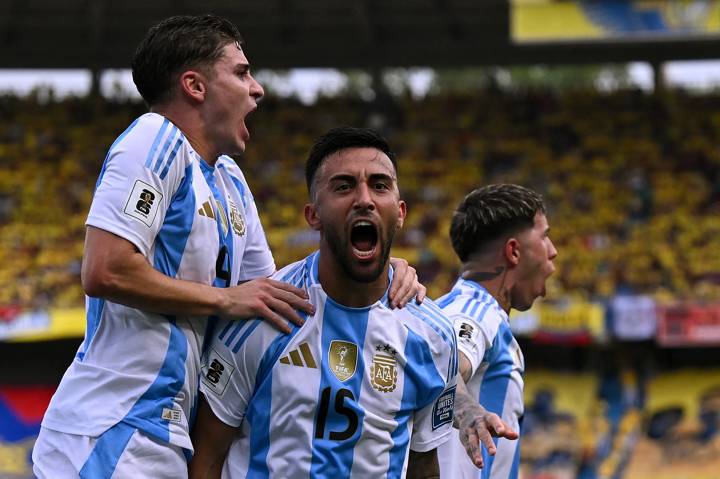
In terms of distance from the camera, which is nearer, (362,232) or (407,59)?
(362,232)

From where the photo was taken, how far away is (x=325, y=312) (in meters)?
3.44

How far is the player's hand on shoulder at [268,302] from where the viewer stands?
3299mm

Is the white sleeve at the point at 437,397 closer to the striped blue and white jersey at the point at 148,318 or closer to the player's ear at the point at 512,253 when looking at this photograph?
the striped blue and white jersey at the point at 148,318

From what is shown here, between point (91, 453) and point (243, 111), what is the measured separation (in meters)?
1.27

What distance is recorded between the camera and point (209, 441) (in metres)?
3.39

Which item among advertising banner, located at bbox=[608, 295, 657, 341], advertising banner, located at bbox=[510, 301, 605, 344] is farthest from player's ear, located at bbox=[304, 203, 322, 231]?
advertising banner, located at bbox=[608, 295, 657, 341]

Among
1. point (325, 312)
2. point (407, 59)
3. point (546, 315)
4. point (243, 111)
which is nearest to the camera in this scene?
point (325, 312)

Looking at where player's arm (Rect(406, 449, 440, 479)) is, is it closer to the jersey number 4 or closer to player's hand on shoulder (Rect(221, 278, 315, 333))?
the jersey number 4

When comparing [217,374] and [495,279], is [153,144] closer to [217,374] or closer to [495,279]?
[217,374]

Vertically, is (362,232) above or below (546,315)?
below

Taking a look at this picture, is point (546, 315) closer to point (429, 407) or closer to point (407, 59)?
point (407, 59)

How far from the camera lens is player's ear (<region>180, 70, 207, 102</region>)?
3.60m

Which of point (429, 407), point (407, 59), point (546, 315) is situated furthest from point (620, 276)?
point (429, 407)

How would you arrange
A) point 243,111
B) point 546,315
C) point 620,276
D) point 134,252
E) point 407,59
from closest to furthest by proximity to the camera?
point 134,252
point 243,111
point 546,315
point 620,276
point 407,59
